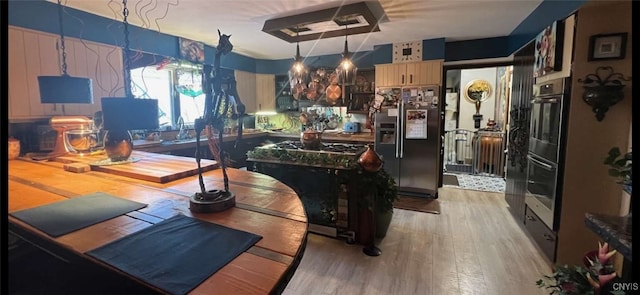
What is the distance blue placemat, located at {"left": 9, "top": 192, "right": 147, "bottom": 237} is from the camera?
702 mm

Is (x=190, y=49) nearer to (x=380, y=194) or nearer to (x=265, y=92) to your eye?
(x=265, y=92)

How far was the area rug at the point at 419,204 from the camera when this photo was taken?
12.3 ft

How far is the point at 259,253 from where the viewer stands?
836 mm

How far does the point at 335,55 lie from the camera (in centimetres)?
521

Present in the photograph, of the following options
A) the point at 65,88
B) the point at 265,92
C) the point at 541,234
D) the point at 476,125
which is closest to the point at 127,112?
Result: the point at 65,88

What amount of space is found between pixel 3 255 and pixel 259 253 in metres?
0.54

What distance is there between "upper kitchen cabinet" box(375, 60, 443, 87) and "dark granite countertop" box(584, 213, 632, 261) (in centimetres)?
363

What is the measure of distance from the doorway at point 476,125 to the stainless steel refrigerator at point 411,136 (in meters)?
1.27

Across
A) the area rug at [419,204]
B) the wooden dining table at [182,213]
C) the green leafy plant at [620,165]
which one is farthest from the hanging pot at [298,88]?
the green leafy plant at [620,165]

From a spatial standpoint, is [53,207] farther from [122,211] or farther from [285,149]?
[285,149]

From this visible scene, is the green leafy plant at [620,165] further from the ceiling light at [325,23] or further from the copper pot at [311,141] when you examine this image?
the copper pot at [311,141]

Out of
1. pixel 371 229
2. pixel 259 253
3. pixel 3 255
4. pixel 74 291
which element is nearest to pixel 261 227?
pixel 259 253

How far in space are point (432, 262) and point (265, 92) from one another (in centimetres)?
423

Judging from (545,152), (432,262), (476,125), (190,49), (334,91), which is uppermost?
(190,49)
